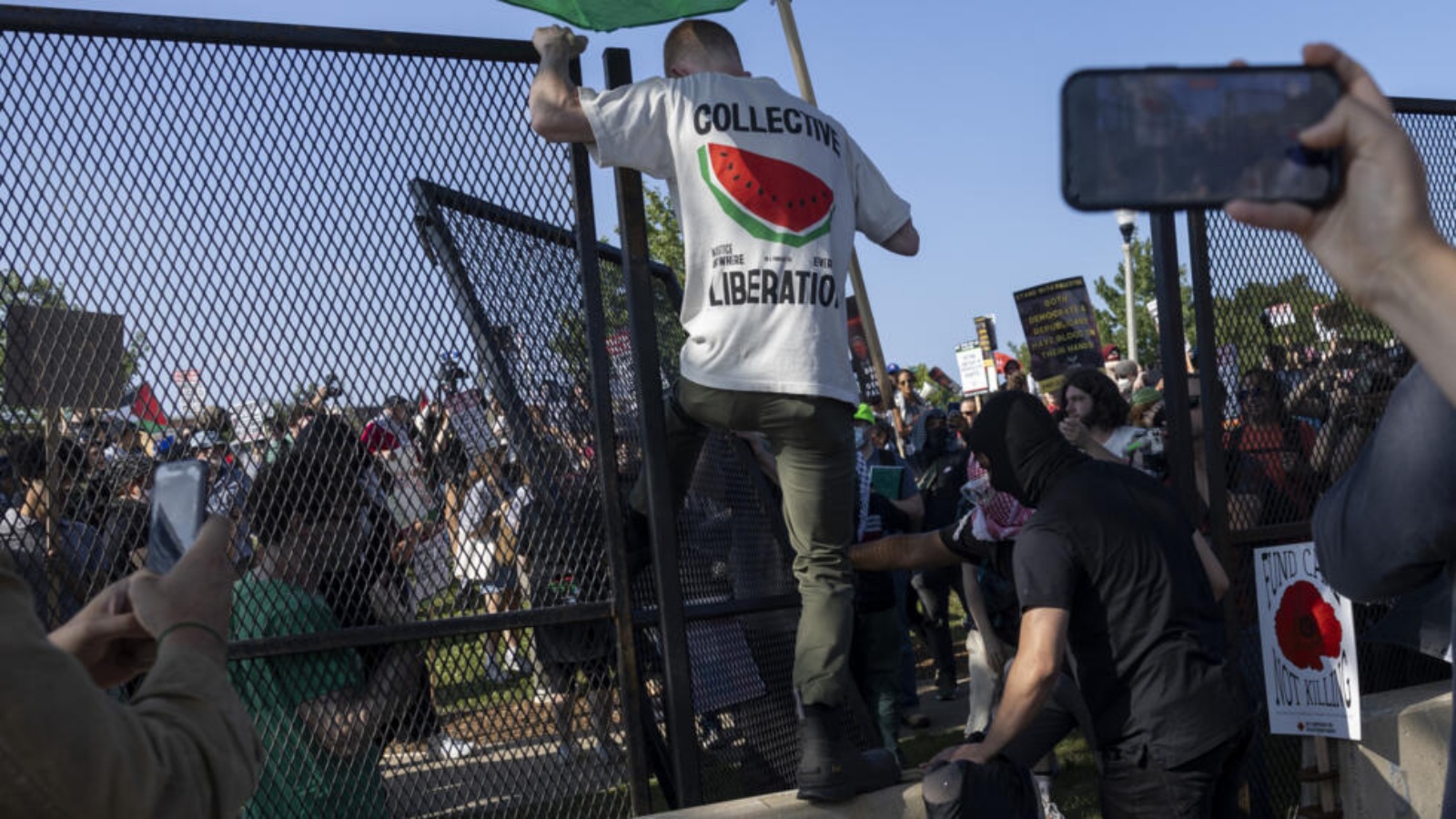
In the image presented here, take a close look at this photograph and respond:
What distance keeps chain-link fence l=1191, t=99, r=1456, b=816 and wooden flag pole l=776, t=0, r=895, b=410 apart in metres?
1.37

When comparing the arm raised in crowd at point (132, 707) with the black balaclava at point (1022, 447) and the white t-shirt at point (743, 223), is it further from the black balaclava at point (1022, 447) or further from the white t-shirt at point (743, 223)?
the black balaclava at point (1022, 447)

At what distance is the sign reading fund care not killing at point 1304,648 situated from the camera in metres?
5.33

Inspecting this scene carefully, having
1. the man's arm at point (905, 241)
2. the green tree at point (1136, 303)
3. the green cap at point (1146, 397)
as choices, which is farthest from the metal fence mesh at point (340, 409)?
the green tree at point (1136, 303)

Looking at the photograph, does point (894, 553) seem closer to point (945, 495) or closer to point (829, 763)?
point (829, 763)

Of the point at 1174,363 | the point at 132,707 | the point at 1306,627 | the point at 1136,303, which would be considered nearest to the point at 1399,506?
the point at 132,707

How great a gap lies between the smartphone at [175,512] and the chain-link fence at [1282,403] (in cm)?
433

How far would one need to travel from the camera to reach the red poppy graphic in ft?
17.7

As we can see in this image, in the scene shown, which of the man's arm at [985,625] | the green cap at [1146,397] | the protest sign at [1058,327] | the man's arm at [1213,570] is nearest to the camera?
the man's arm at [1213,570]

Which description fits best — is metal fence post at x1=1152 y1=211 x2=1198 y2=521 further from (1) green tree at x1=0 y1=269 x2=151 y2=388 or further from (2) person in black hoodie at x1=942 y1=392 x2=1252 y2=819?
(1) green tree at x1=0 y1=269 x2=151 y2=388

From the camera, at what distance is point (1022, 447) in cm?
464

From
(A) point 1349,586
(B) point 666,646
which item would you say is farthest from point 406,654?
(A) point 1349,586

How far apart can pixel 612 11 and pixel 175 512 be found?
241 cm

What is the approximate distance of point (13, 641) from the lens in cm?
162

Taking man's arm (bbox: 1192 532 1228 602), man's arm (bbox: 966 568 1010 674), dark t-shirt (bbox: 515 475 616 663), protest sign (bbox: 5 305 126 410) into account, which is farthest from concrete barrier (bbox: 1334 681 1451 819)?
protest sign (bbox: 5 305 126 410)
